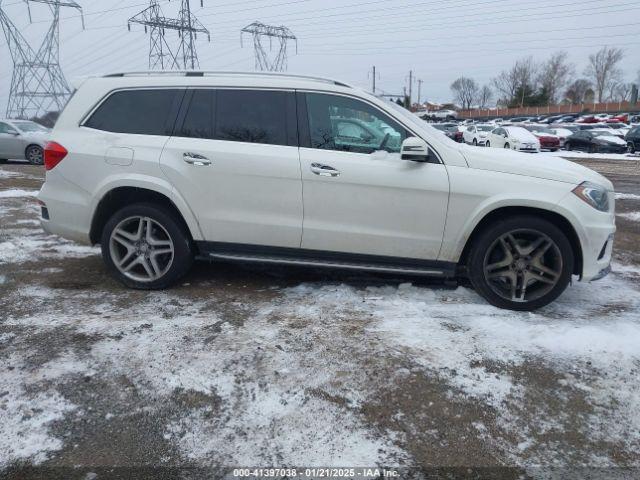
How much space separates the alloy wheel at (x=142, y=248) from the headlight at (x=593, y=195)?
3.34 metres

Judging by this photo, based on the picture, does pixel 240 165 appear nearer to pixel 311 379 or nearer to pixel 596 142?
pixel 311 379

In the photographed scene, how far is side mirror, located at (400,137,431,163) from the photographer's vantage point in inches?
151

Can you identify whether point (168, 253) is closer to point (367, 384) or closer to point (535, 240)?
point (367, 384)

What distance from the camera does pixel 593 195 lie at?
3.90 meters

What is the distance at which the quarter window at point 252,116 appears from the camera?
416cm

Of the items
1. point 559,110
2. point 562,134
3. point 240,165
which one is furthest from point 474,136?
point 559,110

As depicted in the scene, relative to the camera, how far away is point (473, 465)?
2.36m

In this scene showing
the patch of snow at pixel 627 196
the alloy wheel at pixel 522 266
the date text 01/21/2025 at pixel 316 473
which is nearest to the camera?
the date text 01/21/2025 at pixel 316 473

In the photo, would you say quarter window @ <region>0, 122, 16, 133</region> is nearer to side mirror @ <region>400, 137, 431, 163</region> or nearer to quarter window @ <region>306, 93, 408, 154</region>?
quarter window @ <region>306, 93, 408, 154</region>

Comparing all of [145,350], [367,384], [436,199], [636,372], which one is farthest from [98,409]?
[636,372]

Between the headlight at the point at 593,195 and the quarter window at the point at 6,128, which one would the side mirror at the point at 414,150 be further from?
the quarter window at the point at 6,128

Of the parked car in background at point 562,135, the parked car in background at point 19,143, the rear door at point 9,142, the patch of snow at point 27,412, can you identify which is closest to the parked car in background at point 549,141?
the parked car in background at point 562,135

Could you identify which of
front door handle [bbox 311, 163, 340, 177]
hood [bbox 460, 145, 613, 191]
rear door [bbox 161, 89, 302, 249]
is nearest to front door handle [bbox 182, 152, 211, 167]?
rear door [bbox 161, 89, 302, 249]

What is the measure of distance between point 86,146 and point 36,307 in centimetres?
140
